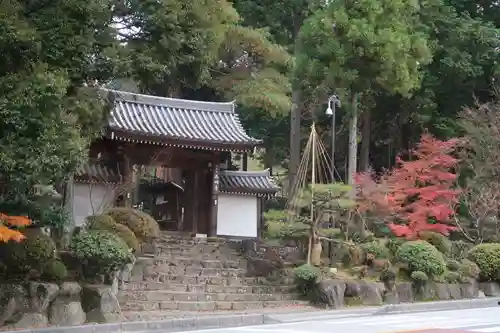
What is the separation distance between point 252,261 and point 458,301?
6403 millimetres

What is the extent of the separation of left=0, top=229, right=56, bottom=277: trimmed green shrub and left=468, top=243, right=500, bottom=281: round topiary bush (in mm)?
14615

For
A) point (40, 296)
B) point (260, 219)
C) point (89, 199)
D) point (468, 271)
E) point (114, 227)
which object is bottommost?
point (40, 296)

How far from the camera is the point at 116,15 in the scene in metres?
12.5

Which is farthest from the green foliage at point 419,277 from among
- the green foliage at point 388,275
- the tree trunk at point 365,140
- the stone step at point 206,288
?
the tree trunk at point 365,140

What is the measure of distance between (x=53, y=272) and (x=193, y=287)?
4.77 meters

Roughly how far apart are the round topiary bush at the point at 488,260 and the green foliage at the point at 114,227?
38.6ft

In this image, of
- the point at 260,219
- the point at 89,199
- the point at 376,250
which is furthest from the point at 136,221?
the point at 260,219

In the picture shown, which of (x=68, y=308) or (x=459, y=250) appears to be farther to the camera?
(x=459, y=250)

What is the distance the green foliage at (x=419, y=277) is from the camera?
19.2m

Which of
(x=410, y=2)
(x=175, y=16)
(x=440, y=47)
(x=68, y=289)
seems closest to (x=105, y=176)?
(x=68, y=289)

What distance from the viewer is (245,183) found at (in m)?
26.8

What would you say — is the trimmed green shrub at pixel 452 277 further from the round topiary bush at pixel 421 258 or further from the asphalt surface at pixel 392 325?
the asphalt surface at pixel 392 325

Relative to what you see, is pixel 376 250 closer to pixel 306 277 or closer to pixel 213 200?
pixel 306 277

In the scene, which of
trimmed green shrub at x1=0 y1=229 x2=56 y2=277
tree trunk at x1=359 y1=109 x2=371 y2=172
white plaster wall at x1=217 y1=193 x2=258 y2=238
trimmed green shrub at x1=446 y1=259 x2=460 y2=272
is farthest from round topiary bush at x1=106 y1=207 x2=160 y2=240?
tree trunk at x1=359 y1=109 x2=371 y2=172
